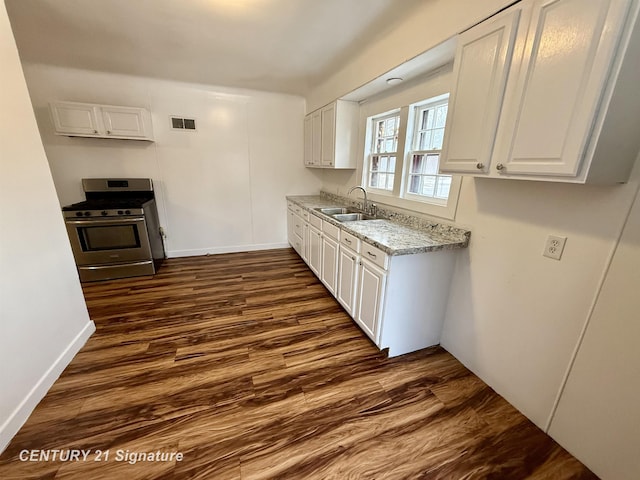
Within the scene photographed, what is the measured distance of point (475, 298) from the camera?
72.7 inches

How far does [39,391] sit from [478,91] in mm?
3225

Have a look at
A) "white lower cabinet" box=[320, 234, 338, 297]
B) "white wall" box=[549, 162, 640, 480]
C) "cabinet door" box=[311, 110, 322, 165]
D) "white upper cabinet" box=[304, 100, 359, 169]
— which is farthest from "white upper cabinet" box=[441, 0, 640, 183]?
"cabinet door" box=[311, 110, 322, 165]

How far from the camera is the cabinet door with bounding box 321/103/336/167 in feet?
10.6

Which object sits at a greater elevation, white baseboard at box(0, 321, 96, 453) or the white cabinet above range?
the white cabinet above range

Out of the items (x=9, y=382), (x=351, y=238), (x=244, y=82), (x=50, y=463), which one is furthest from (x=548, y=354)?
(x=244, y=82)

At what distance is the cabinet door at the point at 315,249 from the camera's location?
10.0ft

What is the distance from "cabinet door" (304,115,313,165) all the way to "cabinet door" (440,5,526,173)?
264 centimetres

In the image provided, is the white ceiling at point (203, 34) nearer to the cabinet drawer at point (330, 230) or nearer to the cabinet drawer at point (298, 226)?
the cabinet drawer at point (330, 230)

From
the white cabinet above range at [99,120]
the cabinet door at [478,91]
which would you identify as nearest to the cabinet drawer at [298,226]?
the white cabinet above range at [99,120]

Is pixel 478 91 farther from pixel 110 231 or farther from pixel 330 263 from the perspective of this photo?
pixel 110 231

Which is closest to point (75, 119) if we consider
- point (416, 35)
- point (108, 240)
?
point (108, 240)

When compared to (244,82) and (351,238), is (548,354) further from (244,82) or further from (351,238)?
(244,82)

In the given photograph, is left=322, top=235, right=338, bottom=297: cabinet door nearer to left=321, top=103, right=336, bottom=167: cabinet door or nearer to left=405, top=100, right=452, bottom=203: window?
left=405, top=100, right=452, bottom=203: window

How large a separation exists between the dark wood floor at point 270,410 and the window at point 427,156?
4.63ft
